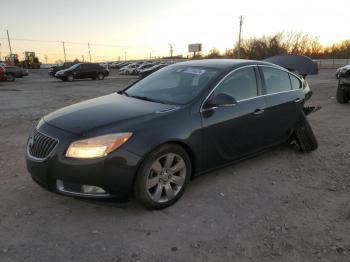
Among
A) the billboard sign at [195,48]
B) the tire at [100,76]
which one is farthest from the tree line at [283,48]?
the tire at [100,76]

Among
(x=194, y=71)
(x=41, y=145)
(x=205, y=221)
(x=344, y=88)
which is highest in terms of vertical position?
(x=194, y=71)

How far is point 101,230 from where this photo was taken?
11.8 feet

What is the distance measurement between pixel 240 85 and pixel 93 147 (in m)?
2.28

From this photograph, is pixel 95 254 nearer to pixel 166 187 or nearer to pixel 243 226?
pixel 166 187

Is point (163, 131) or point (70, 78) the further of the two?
point (70, 78)

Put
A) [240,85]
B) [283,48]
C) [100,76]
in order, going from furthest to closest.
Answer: [283,48] < [100,76] < [240,85]

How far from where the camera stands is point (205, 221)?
12.4 feet

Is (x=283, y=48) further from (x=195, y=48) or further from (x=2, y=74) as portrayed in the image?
(x=2, y=74)

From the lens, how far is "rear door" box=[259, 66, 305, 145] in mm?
5324

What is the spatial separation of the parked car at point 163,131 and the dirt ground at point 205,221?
30 cm

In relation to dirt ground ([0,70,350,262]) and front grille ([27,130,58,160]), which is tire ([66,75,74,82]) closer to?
dirt ground ([0,70,350,262])

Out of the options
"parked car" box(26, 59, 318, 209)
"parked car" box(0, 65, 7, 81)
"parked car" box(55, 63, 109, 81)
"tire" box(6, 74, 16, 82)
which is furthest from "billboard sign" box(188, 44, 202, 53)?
"parked car" box(26, 59, 318, 209)

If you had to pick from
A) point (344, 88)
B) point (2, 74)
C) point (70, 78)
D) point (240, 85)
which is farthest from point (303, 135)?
point (70, 78)

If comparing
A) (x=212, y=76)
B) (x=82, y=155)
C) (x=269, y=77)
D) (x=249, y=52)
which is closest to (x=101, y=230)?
(x=82, y=155)
